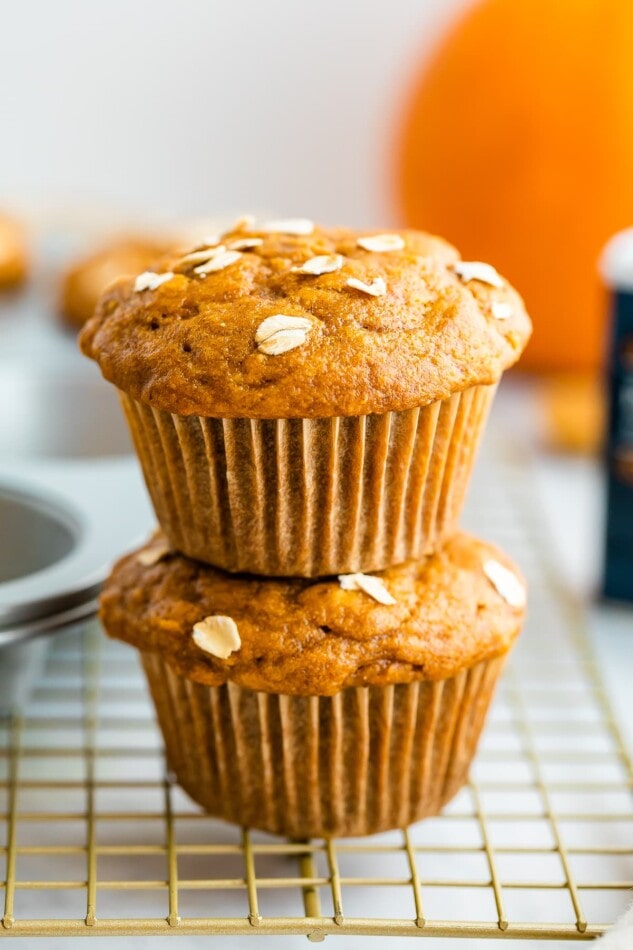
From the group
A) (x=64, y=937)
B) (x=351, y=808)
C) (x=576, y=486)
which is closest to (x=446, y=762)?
(x=351, y=808)

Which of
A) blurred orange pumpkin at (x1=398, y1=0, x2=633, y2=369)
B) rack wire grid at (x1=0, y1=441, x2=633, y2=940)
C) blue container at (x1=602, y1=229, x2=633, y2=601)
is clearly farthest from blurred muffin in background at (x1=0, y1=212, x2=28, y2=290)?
blue container at (x1=602, y1=229, x2=633, y2=601)

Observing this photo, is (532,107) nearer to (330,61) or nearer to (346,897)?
(330,61)

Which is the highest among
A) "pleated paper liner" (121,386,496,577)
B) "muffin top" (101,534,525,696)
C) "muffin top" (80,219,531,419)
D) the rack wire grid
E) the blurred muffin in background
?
"muffin top" (80,219,531,419)

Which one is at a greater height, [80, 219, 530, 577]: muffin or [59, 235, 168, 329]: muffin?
[80, 219, 530, 577]: muffin

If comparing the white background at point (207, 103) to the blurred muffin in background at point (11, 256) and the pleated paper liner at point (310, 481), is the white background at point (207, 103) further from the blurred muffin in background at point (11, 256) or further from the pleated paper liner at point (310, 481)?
the pleated paper liner at point (310, 481)

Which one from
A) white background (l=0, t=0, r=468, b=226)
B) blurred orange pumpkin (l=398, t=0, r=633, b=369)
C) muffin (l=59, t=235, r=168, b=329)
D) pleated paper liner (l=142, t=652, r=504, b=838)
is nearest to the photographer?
pleated paper liner (l=142, t=652, r=504, b=838)

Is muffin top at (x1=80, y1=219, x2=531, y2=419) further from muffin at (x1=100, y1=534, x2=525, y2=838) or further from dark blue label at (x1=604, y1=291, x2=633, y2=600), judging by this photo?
dark blue label at (x1=604, y1=291, x2=633, y2=600)

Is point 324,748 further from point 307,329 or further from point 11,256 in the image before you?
point 11,256
